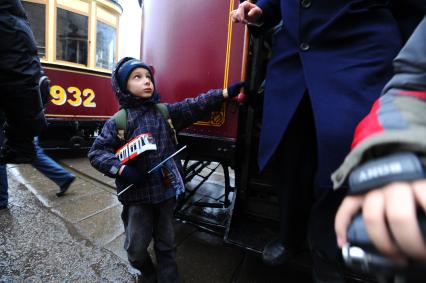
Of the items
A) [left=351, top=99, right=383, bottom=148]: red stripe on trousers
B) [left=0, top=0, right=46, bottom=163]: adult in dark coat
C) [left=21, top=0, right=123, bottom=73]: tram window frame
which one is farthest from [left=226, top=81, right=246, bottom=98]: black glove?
[left=21, top=0, right=123, bottom=73]: tram window frame

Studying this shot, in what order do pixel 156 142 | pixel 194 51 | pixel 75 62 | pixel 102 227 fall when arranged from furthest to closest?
pixel 75 62 < pixel 102 227 < pixel 194 51 < pixel 156 142

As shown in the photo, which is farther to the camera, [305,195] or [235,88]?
[235,88]

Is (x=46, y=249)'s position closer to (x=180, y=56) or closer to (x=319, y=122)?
(x=180, y=56)

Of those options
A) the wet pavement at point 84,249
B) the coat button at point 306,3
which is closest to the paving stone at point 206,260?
the wet pavement at point 84,249

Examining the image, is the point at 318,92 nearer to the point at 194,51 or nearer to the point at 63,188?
the point at 194,51

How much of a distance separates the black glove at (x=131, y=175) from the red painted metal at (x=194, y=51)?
2.45 ft

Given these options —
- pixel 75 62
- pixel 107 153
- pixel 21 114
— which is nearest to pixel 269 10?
pixel 107 153

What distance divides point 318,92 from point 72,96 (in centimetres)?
488

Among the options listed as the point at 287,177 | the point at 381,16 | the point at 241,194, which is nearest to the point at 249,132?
the point at 241,194

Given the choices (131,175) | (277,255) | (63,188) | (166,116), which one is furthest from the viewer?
(63,188)

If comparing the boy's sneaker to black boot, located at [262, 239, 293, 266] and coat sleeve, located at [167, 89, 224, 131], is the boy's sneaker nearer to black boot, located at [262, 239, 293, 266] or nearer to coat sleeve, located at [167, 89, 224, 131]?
coat sleeve, located at [167, 89, 224, 131]

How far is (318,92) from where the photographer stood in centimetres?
90

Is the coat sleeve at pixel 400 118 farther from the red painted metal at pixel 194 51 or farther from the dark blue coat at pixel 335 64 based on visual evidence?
the red painted metal at pixel 194 51

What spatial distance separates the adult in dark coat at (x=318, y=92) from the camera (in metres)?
0.84
